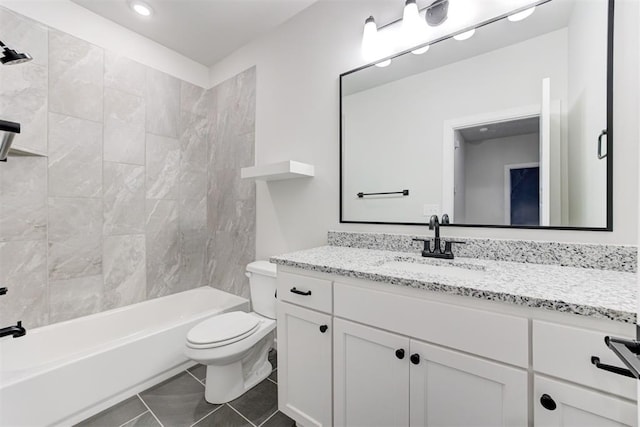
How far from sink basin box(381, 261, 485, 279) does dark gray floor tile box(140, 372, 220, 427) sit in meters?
1.35

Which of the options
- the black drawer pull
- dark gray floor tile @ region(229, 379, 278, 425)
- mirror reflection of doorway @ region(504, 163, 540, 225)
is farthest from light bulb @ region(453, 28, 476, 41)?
dark gray floor tile @ region(229, 379, 278, 425)

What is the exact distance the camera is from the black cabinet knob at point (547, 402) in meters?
0.71

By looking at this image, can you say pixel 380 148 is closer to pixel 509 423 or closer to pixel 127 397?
pixel 509 423

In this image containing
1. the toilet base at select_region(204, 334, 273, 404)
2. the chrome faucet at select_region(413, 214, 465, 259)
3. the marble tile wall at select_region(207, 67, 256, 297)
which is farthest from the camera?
the marble tile wall at select_region(207, 67, 256, 297)

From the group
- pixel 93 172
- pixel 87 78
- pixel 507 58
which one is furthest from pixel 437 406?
pixel 87 78

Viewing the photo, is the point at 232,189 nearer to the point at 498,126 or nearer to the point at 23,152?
the point at 23,152

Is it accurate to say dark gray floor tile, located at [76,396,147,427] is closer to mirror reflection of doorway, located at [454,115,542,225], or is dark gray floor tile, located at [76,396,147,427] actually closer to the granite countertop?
the granite countertop

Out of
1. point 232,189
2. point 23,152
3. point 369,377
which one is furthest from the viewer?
point 232,189

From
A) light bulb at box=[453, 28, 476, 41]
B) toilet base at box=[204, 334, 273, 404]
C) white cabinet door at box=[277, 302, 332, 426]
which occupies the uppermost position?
Answer: light bulb at box=[453, 28, 476, 41]

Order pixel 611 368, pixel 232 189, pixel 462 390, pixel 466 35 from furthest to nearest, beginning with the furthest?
pixel 232 189
pixel 466 35
pixel 462 390
pixel 611 368

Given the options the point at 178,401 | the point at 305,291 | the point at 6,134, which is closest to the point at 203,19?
the point at 6,134

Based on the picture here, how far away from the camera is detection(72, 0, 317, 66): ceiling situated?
6.36 feet

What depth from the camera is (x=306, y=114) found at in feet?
6.53

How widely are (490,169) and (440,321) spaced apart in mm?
827
